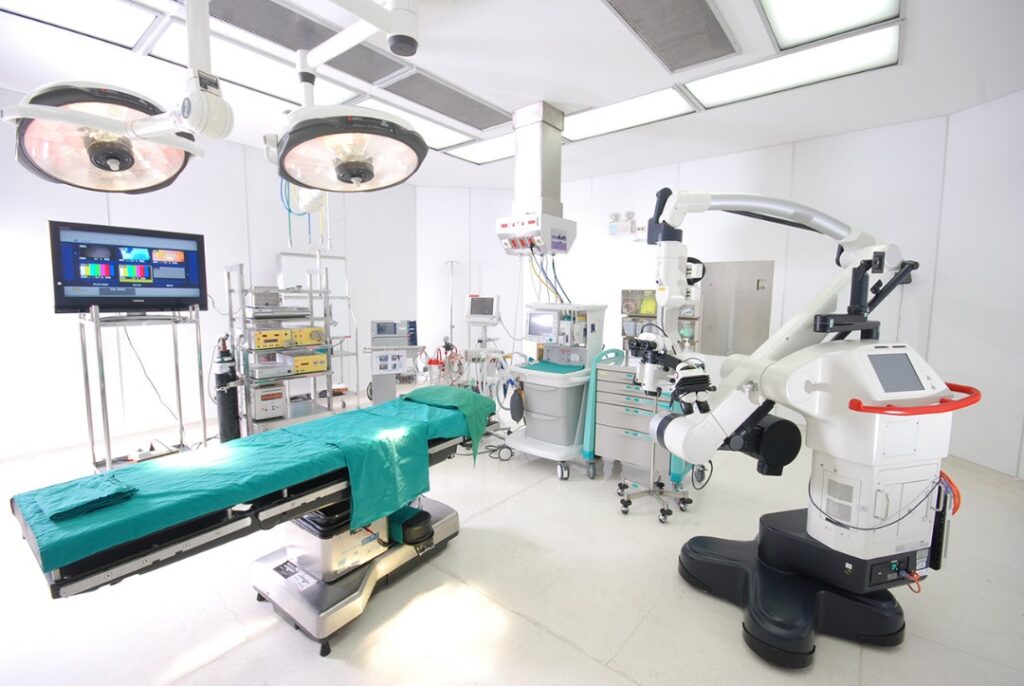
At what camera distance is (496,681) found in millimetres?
1757

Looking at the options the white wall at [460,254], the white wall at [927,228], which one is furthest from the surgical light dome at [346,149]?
the white wall at [460,254]

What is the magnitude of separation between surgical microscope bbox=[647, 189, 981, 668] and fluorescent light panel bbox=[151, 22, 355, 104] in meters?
2.85

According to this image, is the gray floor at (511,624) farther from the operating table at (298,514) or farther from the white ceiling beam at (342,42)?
the white ceiling beam at (342,42)

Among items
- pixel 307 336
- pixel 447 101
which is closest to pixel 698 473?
pixel 447 101

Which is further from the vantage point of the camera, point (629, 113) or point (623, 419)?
point (629, 113)

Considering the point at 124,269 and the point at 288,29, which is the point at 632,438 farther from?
the point at 124,269

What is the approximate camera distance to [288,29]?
8.50ft

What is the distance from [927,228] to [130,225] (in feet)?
24.4

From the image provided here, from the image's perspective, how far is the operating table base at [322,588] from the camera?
1868mm

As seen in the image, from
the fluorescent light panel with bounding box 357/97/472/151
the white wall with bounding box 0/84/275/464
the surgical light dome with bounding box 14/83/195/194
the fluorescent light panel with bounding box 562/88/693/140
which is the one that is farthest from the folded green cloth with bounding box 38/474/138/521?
the fluorescent light panel with bounding box 562/88/693/140

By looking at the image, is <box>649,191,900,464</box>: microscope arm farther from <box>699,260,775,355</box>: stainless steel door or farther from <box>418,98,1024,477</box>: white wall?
A: <box>699,260,775,355</box>: stainless steel door

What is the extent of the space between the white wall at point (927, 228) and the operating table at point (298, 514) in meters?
4.04

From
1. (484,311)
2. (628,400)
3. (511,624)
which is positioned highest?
(484,311)

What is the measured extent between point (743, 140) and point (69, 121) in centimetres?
502
